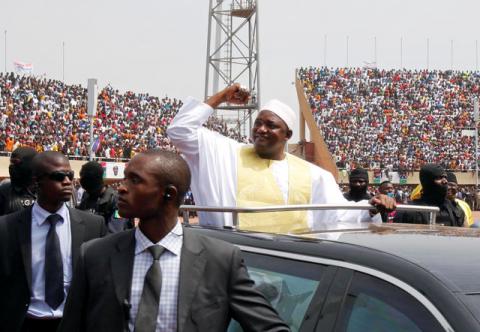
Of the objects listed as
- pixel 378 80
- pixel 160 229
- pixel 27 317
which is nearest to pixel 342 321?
pixel 160 229

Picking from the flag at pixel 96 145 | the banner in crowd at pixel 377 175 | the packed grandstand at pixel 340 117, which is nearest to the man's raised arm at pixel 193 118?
the packed grandstand at pixel 340 117

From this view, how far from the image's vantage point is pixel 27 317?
4.09 meters

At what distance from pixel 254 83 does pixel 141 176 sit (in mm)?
36776

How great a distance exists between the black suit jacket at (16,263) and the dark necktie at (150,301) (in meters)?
1.75

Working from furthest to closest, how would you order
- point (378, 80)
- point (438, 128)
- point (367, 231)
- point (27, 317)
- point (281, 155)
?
point (378, 80) < point (438, 128) < point (281, 155) < point (27, 317) < point (367, 231)

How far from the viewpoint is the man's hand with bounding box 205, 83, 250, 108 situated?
191 inches

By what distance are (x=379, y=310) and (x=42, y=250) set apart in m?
2.33

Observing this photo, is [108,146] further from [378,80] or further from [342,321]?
[342,321]

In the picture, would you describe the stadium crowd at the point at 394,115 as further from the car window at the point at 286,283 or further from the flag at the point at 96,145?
the car window at the point at 286,283

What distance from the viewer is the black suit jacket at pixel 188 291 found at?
2.50m

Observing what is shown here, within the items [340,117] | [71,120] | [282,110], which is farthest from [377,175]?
[282,110]

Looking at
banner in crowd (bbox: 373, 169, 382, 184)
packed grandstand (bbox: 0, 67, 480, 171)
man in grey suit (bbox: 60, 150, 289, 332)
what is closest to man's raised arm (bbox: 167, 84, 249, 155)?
man in grey suit (bbox: 60, 150, 289, 332)

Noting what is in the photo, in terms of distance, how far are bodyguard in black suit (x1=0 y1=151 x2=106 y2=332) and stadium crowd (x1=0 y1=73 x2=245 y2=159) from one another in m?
24.9

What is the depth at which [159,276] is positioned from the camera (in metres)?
2.51
